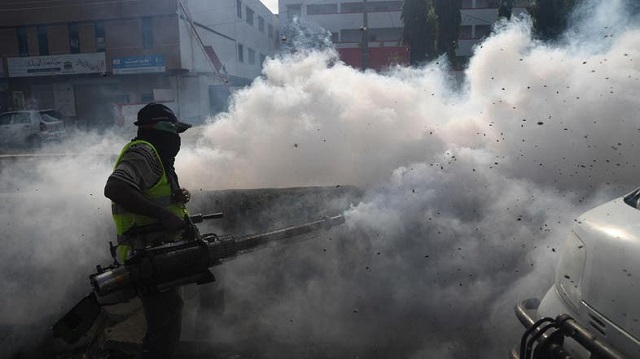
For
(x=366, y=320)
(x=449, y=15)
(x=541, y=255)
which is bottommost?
(x=366, y=320)

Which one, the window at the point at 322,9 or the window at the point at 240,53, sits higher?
the window at the point at 322,9

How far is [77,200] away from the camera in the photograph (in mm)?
4648

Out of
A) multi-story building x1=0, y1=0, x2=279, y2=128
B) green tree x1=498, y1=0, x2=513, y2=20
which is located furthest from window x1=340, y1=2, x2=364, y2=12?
green tree x1=498, y1=0, x2=513, y2=20

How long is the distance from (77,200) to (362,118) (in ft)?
10.1

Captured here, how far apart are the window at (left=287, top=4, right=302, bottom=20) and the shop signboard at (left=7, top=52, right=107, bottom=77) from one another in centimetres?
1845

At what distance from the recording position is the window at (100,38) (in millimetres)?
23828

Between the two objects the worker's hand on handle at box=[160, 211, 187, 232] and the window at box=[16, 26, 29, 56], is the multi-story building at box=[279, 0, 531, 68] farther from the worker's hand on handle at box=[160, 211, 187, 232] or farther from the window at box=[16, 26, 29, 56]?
the worker's hand on handle at box=[160, 211, 187, 232]

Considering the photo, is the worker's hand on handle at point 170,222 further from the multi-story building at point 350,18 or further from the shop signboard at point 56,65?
the multi-story building at point 350,18

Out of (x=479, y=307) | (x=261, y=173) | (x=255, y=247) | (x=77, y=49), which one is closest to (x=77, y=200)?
(x=261, y=173)

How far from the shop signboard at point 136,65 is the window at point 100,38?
814mm

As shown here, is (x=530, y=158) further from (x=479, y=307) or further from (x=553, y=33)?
(x=553, y=33)

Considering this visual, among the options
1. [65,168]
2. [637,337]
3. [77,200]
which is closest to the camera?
[637,337]

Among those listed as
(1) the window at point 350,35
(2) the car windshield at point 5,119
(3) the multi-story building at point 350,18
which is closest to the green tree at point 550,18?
(2) the car windshield at point 5,119

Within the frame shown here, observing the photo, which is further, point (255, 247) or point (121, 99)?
point (121, 99)
